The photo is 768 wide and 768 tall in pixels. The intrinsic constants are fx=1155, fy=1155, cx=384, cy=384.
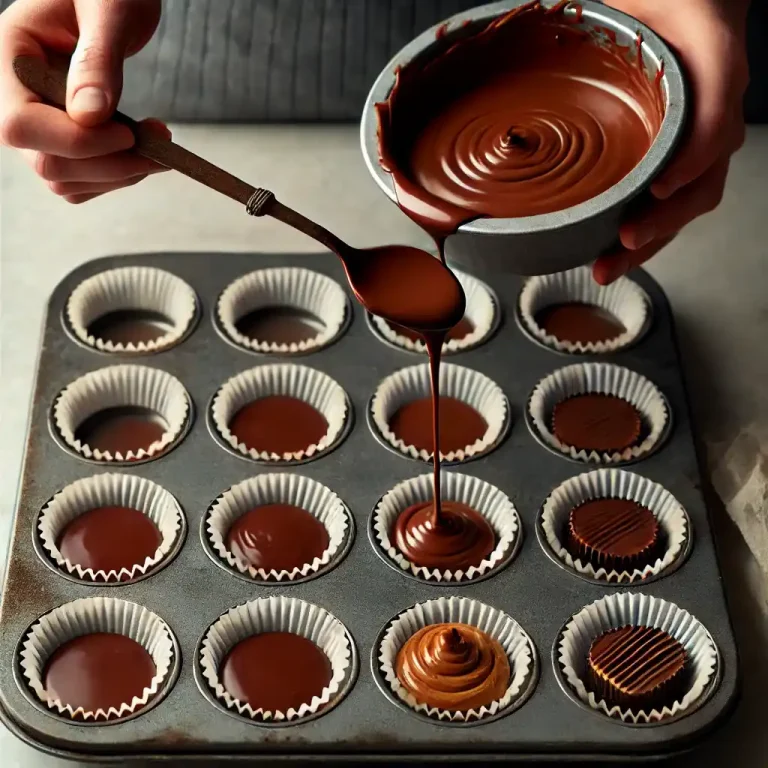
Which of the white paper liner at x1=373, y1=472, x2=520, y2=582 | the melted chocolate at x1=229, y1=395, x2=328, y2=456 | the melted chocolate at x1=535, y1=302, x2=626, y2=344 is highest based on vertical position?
the melted chocolate at x1=535, y1=302, x2=626, y2=344

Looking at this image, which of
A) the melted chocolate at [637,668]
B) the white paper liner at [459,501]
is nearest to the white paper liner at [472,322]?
the white paper liner at [459,501]

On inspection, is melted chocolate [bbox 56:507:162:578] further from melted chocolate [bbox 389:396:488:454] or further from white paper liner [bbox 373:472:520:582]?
melted chocolate [bbox 389:396:488:454]

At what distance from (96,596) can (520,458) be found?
3.11 ft

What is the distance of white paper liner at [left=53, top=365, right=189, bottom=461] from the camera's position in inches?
104

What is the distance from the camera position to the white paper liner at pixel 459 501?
2.34m

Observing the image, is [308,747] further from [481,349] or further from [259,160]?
[259,160]

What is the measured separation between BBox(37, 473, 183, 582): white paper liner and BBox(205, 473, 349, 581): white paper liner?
0.30 ft

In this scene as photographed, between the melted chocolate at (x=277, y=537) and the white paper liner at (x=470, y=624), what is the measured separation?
0.27 m

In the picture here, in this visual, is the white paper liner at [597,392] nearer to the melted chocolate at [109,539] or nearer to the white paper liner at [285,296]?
the white paper liner at [285,296]

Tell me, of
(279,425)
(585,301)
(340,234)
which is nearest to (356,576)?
(279,425)

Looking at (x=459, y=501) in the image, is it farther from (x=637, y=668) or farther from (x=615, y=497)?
(x=637, y=668)

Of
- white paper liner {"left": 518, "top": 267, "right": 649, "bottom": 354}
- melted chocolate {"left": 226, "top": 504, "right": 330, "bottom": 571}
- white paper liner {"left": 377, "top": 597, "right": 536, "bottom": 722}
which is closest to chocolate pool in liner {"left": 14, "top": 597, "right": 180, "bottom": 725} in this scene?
melted chocolate {"left": 226, "top": 504, "right": 330, "bottom": 571}

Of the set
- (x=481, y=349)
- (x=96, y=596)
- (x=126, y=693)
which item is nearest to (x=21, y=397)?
(x=96, y=596)

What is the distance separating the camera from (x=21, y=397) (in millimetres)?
2812
